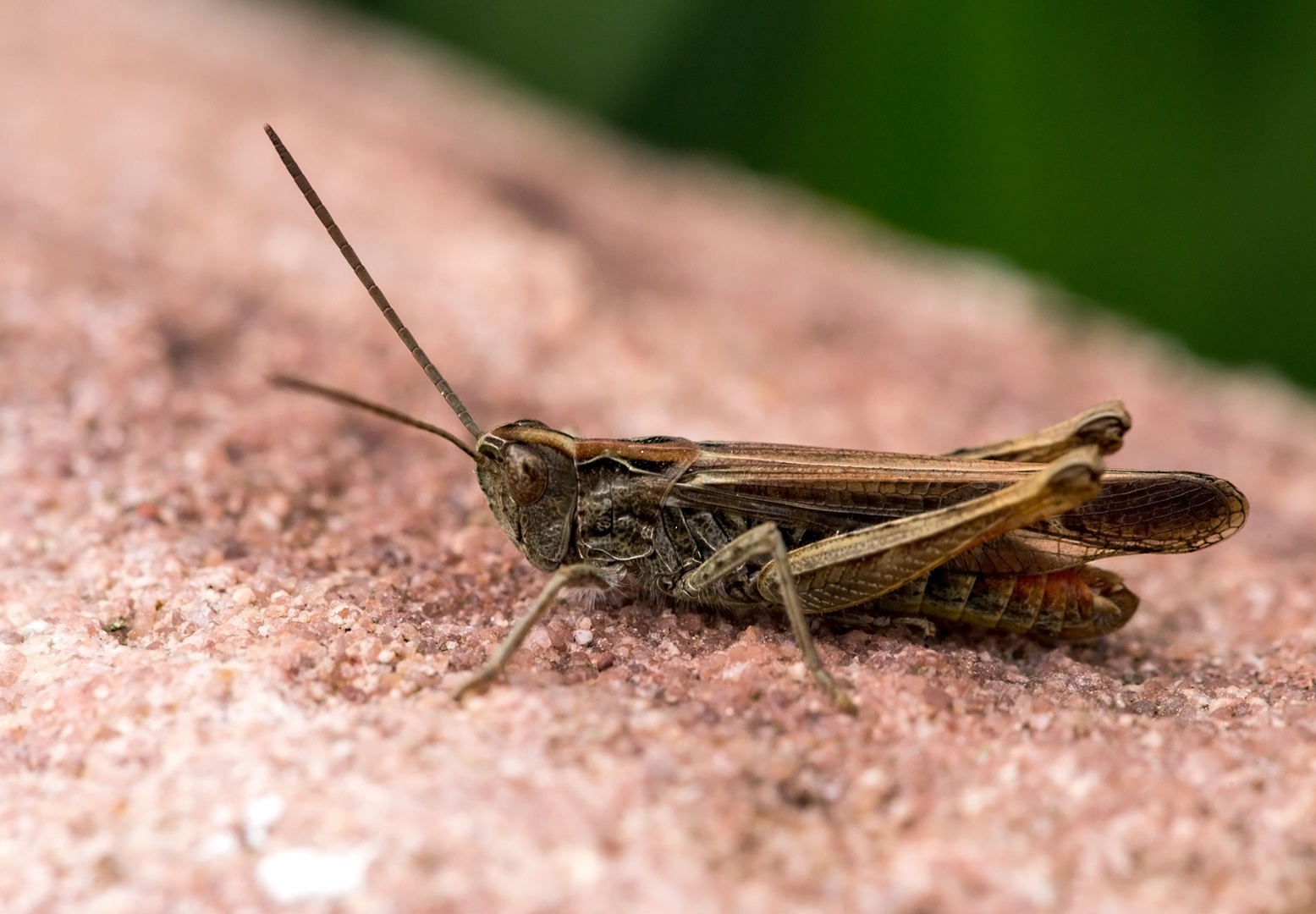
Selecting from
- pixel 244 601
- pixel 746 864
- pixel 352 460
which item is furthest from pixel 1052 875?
pixel 352 460

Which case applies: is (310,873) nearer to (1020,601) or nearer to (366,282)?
(366,282)

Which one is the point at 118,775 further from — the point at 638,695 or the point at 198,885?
the point at 638,695

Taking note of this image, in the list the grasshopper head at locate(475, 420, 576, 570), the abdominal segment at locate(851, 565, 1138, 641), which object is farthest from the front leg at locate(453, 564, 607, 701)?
the abdominal segment at locate(851, 565, 1138, 641)

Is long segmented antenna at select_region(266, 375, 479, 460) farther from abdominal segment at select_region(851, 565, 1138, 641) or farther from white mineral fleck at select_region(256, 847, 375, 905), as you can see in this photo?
abdominal segment at select_region(851, 565, 1138, 641)

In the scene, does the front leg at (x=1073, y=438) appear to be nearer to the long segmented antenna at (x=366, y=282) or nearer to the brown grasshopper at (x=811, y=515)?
the brown grasshopper at (x=811, y=515)

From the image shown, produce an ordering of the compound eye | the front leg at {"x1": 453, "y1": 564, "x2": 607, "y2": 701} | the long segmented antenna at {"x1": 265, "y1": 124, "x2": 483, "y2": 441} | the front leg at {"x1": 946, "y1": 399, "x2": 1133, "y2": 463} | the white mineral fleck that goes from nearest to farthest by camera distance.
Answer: the white mineral fleck
the front leg at {"x1": 453, "y1": 564, "x2": 607, "y2": 701}
the long segmented antenna at {"x1": 265, "y1": 124, "x2": 483, "y2": 441}
the compound eye
the front leg at {"x1": 946, "y1": 399, "x2": 1133, "y2": 463}

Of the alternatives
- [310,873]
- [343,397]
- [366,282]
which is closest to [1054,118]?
[366,282]
